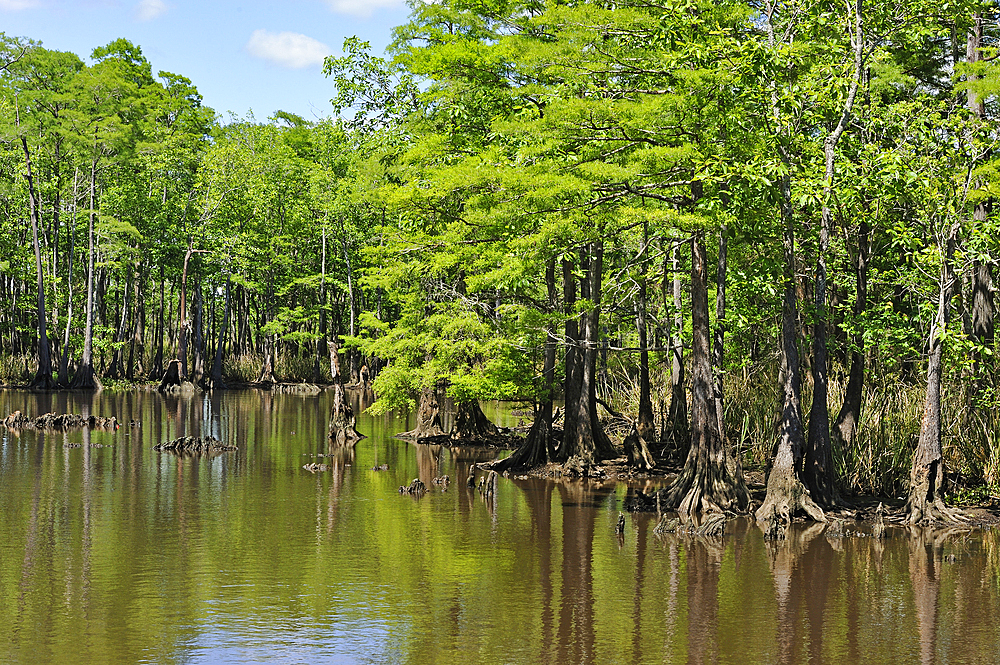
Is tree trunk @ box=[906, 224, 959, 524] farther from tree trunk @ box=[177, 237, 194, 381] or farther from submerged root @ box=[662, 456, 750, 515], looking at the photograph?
tree trunk @ box=[177, 237, 194, 381]

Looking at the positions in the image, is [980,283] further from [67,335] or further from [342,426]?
[67,335]

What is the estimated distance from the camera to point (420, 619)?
11930 mm

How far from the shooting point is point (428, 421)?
29828 millimetres

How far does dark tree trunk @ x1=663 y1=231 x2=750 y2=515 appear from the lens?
17.2 metres

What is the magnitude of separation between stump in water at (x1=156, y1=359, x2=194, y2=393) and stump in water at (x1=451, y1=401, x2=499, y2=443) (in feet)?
69.7

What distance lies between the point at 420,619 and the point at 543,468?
11.0m

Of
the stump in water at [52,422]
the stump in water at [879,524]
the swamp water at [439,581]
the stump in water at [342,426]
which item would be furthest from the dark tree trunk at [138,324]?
the stump in water at [879,524]

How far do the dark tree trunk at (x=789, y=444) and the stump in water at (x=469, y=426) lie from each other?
1231 cm

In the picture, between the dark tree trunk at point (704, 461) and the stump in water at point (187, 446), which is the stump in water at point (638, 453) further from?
the stump in water at point (187, 446)

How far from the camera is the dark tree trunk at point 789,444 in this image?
16797 mm

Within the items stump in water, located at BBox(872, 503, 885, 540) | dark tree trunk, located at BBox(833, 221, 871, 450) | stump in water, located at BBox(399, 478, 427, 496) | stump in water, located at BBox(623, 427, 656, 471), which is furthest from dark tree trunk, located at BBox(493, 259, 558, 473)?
stump in water, located at BBox(872, 503, 885, 540)

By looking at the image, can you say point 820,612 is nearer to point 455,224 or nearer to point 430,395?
point 455,224

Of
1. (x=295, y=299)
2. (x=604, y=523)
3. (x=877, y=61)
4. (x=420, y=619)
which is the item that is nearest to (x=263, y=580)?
(x=420, y=619)

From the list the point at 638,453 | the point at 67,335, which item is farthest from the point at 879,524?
the point at 67,335
